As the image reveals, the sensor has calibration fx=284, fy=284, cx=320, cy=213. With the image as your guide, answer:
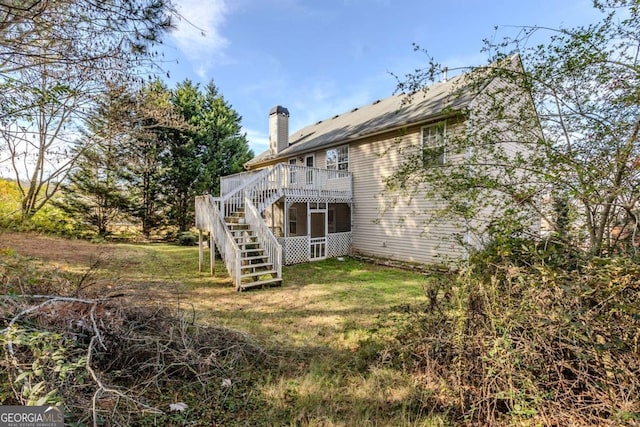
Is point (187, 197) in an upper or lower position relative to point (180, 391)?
upper

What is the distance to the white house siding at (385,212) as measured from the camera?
9891 mm

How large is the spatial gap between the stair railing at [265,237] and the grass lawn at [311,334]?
710 millimetres

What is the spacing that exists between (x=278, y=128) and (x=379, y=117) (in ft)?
20.0

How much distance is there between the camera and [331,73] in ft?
47.5

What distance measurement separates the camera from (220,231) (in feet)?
26.3

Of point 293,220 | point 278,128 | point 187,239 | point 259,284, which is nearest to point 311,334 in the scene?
point 259,284

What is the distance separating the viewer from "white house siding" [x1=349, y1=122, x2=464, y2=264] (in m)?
9.89

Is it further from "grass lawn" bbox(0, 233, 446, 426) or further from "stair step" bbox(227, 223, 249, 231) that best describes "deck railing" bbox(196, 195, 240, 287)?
"stair step" bbox(227, 223, 249, 231)

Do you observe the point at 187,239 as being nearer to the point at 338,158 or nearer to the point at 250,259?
the point at 338,158

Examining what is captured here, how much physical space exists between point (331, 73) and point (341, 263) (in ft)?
32.0

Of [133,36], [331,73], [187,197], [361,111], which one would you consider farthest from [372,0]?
[187,197]

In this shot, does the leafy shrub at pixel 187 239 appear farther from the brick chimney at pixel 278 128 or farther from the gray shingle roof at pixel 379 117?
the brick chimney at pixel 278 128

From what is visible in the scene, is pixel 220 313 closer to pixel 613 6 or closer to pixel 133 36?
pixel 133 36

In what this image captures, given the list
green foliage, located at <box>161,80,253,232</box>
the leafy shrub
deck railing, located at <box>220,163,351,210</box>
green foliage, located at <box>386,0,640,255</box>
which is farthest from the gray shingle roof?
the leafy shrub
